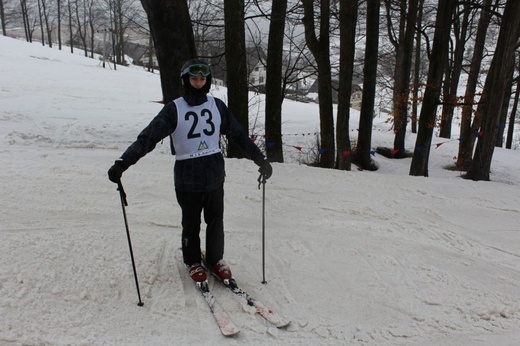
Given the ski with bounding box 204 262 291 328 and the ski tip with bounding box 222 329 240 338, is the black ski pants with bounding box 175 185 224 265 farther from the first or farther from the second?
the ski tip with bounding box 222 329 240 338

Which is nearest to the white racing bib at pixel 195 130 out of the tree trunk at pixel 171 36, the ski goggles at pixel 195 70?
the ski goggles at pixel 195 70

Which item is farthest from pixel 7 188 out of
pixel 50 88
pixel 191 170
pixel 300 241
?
pixel 50 88

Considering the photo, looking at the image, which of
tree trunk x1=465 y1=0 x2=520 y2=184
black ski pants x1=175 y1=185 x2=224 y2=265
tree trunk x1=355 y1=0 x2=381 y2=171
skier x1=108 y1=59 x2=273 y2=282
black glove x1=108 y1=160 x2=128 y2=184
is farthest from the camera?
tree trunk x1=355 y1=0 x2=381 y2=171

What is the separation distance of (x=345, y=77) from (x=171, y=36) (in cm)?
474

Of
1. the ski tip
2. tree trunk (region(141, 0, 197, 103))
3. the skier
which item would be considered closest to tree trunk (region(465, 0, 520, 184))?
tree trunk (region(141, 0, 197, 103))

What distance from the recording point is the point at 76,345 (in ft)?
8.56

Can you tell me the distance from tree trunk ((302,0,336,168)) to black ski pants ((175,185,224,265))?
6980 millimetres

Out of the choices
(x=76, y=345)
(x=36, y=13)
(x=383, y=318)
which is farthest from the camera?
(x=36, y=13)

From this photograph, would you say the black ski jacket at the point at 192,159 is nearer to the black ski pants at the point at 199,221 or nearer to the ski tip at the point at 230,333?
the black ski pants at the point at 199,221

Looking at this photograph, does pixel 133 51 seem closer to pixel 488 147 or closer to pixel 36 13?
pixel 36 13

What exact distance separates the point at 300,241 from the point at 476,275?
1.92 m

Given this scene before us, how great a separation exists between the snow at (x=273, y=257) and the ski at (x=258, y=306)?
72mm

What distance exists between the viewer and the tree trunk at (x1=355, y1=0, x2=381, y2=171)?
36.3 ft

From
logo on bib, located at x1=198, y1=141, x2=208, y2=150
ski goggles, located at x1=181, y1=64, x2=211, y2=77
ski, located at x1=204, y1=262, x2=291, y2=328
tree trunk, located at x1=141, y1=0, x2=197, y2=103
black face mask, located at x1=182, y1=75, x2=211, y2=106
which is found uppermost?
tree trunk, located at x1=141, y1=0, x2=197, y2=103
